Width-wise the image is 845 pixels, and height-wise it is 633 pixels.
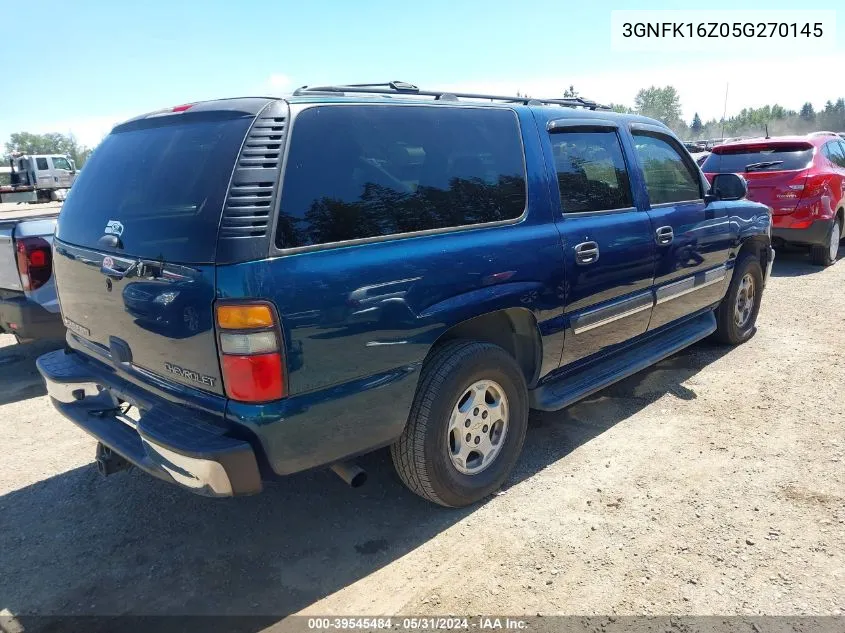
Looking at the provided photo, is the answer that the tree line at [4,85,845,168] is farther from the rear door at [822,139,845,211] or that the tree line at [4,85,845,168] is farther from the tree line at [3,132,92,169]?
the rear door at [822,139,845,211]

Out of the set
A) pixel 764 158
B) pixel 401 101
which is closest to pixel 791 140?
pixel 764 158

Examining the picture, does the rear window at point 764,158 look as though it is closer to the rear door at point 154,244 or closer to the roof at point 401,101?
the roof at point 401,101

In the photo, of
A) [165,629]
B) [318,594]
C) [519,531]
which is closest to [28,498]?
[165,629]

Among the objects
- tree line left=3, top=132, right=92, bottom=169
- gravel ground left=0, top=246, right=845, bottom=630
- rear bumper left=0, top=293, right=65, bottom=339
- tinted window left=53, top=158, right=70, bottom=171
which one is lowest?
gravel ground left=0, top=246, right=845, bottom=630

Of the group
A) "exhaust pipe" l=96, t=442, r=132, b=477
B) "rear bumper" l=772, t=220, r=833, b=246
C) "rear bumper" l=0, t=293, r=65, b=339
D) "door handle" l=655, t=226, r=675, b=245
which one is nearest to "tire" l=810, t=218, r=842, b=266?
"rear bumper" l=772, t=220, r=833, b=246

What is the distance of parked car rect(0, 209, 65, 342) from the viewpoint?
4422 millimetres

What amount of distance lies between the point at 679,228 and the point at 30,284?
4593mm

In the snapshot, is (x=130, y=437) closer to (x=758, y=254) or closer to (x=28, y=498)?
(x=28, y=498)

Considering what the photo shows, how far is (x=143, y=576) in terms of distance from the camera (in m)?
2.65

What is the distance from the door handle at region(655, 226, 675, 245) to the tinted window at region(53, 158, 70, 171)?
33.3 m

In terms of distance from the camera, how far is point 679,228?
407cm

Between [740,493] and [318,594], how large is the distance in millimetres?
2154

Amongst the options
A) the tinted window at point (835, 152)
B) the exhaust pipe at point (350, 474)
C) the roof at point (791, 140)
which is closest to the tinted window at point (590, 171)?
the exhaust pipe at point (350, 474)

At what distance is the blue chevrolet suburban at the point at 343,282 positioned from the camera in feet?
7.30
